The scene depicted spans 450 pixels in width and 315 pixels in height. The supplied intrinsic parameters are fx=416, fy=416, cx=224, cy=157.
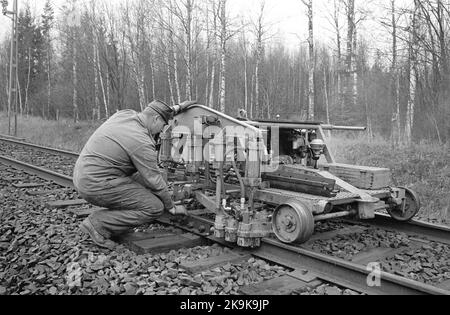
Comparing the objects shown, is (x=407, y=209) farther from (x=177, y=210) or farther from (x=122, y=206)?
(x=122, y=206)

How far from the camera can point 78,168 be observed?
4852mm

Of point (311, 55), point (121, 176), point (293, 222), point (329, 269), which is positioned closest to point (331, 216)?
point (293, 222)

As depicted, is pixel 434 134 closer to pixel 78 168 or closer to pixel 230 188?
pixel 230 188

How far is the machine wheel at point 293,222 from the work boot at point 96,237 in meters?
1.84

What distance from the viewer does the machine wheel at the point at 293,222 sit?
4.31m

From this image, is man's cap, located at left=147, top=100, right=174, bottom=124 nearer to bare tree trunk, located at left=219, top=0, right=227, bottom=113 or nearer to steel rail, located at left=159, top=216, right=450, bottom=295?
steel rail, located at left=159, top=216, right=450, bottom=295

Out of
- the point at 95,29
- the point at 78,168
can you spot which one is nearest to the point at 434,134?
the point at 78,168

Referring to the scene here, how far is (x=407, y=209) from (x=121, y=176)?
3.80m

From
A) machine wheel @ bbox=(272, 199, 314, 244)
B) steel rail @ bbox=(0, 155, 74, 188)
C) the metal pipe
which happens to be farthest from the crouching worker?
steel rail @ bbox=(0, 155, 74, 188)

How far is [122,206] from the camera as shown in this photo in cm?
485

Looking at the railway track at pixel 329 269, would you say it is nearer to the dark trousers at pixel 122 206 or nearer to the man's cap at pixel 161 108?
the dark trousers at pixel 122 206

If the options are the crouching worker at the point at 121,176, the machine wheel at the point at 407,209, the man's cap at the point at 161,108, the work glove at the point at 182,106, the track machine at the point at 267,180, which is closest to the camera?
the track machine at the point at 267,180

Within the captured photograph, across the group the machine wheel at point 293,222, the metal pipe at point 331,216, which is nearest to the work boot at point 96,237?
the machine wheel at point 293,222

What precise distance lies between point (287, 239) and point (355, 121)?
75.4 feet
